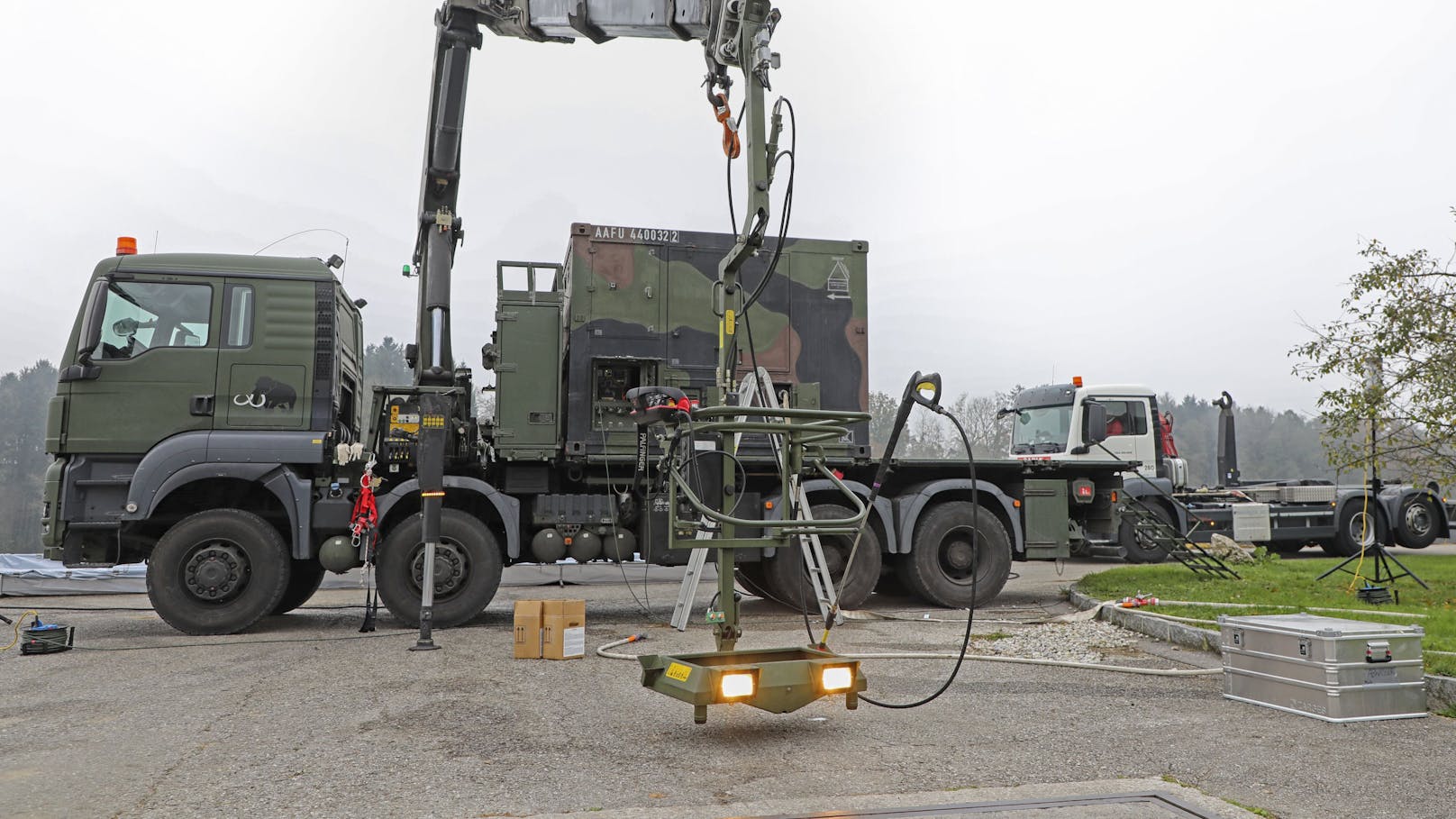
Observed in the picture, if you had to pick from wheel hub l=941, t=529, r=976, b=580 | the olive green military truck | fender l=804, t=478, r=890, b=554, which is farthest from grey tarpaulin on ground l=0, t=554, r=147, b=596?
wheel hub l=941, t=529, r=976, b=580

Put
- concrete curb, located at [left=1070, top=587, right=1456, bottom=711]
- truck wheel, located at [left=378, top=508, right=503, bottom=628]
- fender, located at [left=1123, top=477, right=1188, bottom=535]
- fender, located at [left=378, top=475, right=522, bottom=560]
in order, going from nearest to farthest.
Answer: concrete curb, located at [left=1070, top=587, right=1456, bottom=711], truck wheel, located at [left=378, top=508, right=503, bottom=628], fender, located at [left=378, top=475, right=522, bottom=560], fender, located at [left=1123, top=477, right=1188, bottom=535]

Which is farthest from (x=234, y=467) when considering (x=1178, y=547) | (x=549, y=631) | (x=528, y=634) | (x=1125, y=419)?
(x=1125, y=419)

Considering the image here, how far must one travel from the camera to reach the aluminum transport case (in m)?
4.64

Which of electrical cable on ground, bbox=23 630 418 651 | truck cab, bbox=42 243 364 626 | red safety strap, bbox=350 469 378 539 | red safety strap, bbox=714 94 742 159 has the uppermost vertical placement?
red safety strap, bbox=714 94 742 159

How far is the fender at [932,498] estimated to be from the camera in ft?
32.9

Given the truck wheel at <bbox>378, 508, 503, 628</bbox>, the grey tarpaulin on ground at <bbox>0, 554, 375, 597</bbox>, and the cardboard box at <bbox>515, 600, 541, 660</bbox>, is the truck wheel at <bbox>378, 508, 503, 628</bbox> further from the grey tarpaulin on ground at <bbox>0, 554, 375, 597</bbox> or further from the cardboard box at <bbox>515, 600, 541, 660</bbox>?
the grey tarpaulin on ground at <bbox>0, 554, 375, 597</bbox>

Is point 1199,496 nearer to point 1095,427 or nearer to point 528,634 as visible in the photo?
point 1095,427

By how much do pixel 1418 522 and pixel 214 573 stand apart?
67.0 ft

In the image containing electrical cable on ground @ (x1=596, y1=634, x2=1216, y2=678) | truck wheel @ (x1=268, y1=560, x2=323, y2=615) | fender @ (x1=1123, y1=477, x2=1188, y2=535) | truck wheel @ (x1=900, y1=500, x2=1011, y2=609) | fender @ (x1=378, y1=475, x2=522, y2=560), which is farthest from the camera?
fender @ (x1=1123, y1=477, x2=1188, y2=535)

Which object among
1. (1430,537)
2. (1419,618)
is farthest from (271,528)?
(1430,537)

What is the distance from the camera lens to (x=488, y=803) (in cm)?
331

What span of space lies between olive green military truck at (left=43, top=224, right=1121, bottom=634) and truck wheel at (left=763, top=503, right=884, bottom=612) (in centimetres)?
3

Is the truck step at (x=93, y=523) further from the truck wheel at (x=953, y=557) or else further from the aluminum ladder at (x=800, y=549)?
the truck wheel at (x=953, y=557)

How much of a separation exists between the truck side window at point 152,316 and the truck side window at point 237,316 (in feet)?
0.46
